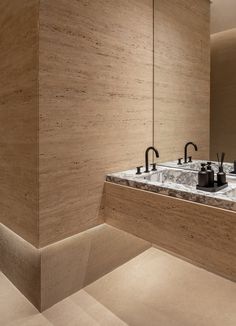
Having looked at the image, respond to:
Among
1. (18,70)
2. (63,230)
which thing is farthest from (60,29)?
(63,230)

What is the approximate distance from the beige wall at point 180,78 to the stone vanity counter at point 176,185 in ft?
0.79

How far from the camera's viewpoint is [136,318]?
5.70ft

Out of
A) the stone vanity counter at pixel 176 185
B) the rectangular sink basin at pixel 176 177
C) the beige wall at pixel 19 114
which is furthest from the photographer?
the rectangular sink basin at pixel 176 177

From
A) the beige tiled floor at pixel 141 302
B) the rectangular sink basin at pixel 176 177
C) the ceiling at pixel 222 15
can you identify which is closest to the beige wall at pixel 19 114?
the beige tiled floor at pixel 141 302

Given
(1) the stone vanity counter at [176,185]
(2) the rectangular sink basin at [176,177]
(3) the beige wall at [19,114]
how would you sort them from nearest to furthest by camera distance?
(1) the stone vanity counter at [176,185] < (3) the beige wall at [19,114] < (2) the rectangular sink basin at [176,177]

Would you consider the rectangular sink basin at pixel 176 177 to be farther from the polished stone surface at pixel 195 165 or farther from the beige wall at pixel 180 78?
the beige wall at pixel 180 78

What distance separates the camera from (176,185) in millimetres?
1676

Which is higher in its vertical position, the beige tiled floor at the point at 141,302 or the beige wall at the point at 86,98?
the beige wall at the point at 86,98

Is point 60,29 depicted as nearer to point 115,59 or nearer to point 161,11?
point 115,59

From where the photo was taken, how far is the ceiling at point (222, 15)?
1.91 m

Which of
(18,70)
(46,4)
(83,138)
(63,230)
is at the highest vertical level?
(46,4)

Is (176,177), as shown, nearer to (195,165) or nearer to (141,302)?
(195,165)

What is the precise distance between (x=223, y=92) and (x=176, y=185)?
83 centimetres

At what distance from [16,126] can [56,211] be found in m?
0.67
